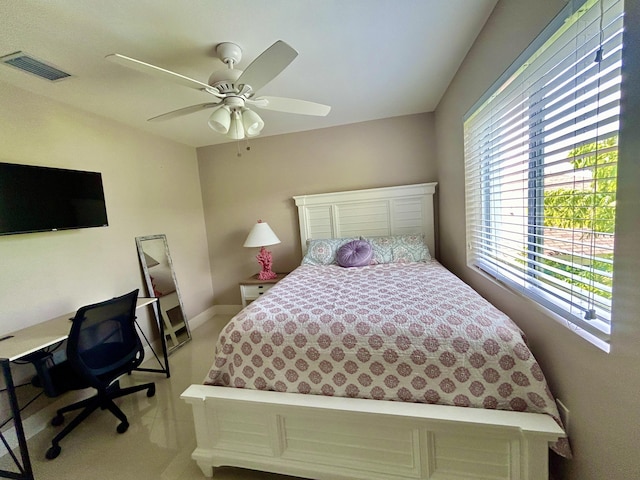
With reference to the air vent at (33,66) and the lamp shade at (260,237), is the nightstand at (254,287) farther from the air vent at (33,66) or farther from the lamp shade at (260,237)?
the air vent at (33,66)

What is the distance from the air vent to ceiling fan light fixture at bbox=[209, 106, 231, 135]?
1.07 metres

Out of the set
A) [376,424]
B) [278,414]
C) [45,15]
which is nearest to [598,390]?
[376,424]

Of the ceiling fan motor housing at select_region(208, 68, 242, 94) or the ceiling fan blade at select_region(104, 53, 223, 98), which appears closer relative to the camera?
the ceiling fan blade at select_region(104, 53, 223, 98)

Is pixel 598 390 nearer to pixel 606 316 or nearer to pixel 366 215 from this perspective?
pixel 606 316

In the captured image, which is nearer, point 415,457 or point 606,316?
point 606,316

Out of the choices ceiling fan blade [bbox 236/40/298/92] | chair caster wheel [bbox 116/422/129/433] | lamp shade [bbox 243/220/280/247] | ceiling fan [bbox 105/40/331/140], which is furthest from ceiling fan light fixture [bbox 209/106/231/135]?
chair caster wheel [bbox 116/422/129/433]

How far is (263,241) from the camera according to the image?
3184 mm

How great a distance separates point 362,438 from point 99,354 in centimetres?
172

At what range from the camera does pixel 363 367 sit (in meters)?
1.31

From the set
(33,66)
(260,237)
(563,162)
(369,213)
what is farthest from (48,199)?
(563,162)

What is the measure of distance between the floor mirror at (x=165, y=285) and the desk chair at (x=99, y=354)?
2.95 feet

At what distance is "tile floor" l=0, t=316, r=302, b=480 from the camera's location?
1.49 metres

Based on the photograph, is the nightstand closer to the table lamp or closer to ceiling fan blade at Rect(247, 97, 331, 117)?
the table lamp

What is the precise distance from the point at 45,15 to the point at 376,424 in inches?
99.8
